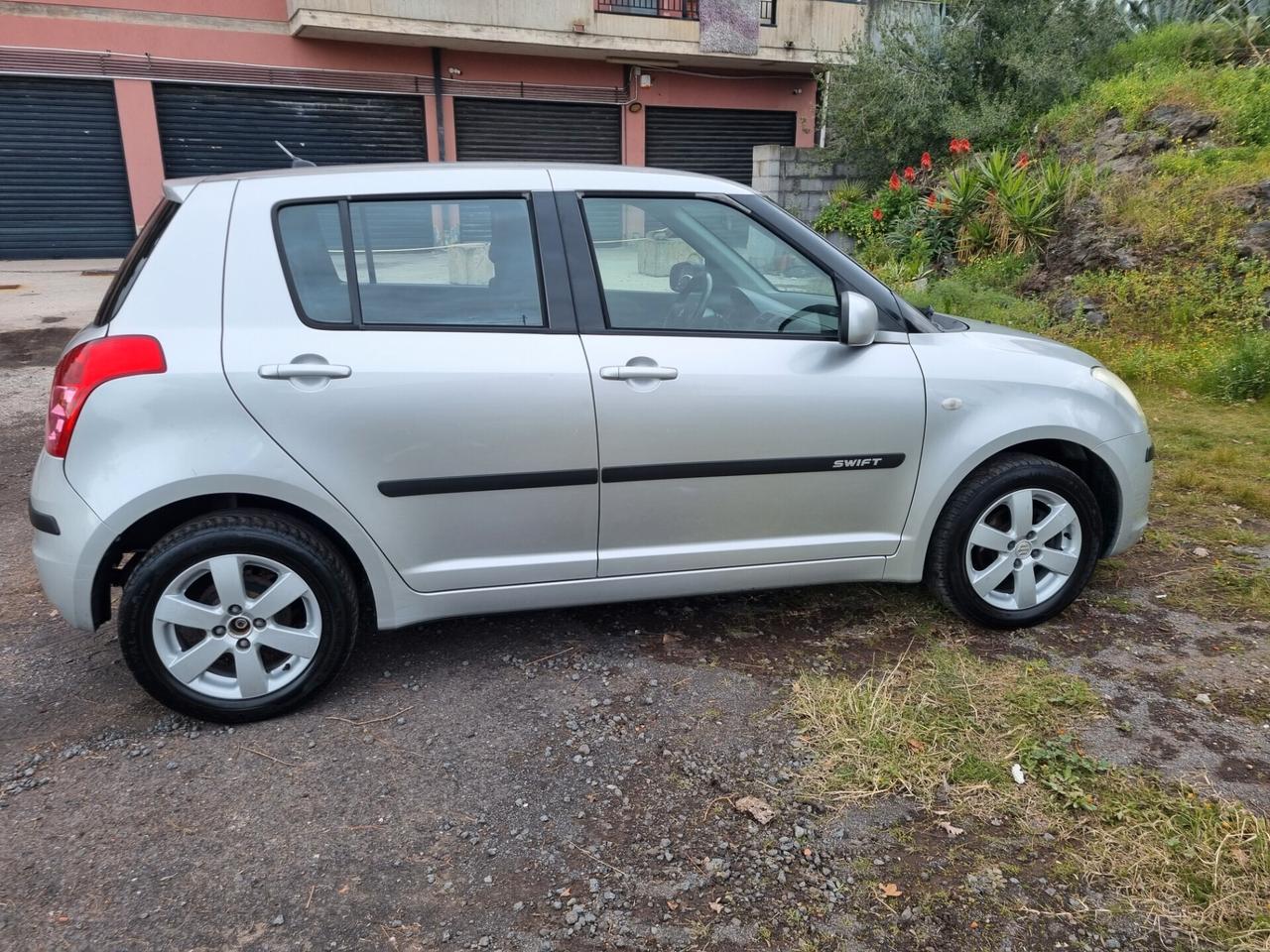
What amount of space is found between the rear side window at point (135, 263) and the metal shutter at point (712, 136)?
1719cm

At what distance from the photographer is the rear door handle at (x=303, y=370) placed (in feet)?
9.46

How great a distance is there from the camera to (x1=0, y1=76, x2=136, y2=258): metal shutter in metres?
15.2

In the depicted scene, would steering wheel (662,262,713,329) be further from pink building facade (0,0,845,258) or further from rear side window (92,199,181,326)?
pink building facade (0,0,845,258)

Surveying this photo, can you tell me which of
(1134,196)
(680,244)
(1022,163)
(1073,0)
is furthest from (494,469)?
(1073,0)

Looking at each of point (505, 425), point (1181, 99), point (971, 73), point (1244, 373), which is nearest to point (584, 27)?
point (971, 73)

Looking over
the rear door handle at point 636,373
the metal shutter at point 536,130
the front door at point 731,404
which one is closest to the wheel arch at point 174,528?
the front door at point 731,404

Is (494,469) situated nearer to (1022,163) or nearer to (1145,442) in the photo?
(1145,442)

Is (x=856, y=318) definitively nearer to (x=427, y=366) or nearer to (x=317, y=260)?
(x=427, y=366)

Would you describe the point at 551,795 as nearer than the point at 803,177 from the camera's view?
Yes

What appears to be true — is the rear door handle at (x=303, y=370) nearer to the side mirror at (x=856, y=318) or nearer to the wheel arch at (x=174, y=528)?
the wheel arch at (x=174, y=528)

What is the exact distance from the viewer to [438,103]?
56.9ft

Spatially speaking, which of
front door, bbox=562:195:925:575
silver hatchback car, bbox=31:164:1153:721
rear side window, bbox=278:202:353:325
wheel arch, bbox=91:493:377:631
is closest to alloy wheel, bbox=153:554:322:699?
silver hatchback car, bbox=31:164:1153:721

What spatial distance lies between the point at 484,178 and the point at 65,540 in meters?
1.77

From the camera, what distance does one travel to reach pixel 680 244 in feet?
11.6
